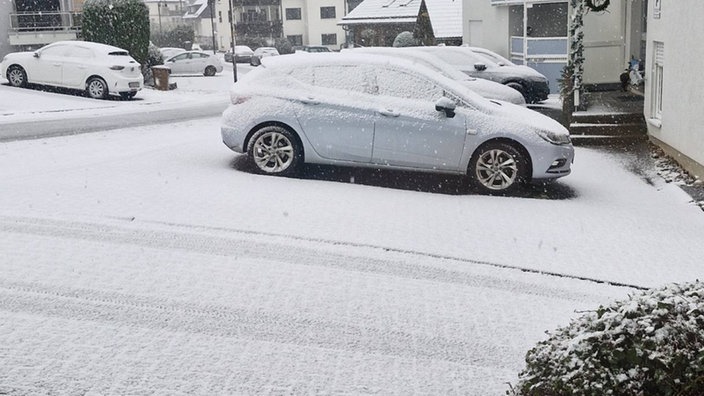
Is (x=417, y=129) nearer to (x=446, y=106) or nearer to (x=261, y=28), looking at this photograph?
(x=446, y=106)

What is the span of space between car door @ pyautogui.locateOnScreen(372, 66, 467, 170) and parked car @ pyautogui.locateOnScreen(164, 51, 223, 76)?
108ft

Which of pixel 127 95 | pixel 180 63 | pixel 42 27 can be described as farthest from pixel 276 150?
pixel 180 63

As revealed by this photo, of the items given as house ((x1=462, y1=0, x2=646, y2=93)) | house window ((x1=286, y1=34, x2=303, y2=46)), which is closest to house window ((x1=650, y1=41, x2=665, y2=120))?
house ((x1=462, y1=0, x2=646, y2=93))

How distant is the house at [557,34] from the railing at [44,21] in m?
18.9

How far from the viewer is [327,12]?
77.2 meters

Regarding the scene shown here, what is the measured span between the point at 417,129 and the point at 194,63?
111ft

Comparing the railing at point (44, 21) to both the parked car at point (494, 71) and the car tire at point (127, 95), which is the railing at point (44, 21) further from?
the parked car at point (494, 71)

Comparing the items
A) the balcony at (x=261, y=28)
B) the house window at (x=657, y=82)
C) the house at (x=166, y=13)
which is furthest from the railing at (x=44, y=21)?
the house at (x=166, y=13)

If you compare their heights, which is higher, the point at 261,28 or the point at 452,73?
the point at 261,28

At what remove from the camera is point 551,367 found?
336 centimetres

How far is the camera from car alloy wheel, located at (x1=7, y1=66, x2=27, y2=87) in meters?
23.6

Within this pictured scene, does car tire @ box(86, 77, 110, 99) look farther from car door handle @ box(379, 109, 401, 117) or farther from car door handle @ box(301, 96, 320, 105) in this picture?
car door handle @ box(379, 109, 401, 117)

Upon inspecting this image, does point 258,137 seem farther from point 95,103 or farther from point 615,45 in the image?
point 615,45

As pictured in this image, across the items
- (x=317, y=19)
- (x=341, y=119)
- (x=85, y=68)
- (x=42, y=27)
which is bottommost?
(x=341, y=119)
